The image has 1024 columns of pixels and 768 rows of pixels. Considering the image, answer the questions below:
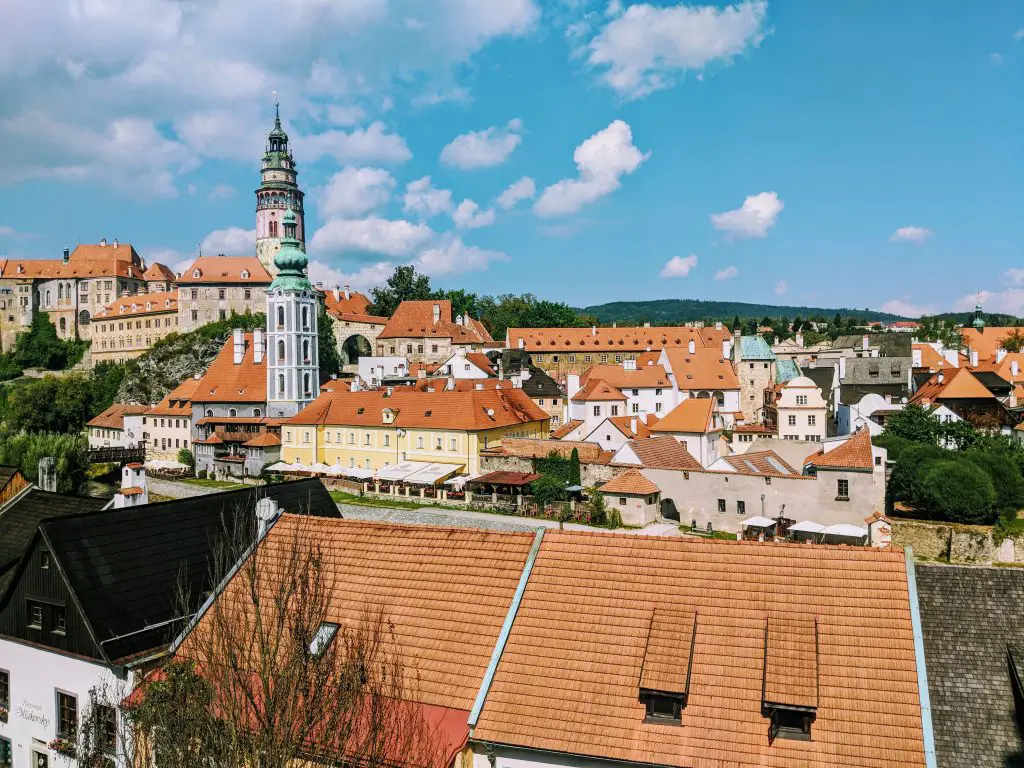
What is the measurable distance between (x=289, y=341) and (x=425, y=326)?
89.7 ft

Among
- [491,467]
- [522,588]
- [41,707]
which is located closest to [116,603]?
[41,707]

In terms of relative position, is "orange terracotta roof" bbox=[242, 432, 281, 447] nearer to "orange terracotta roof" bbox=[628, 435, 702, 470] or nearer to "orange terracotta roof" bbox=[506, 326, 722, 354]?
"orange terracotta roof" bbox=[628, 435, 702, 470]

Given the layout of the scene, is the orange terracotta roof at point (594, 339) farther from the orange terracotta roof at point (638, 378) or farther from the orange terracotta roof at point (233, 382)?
the orange terracotta roof at point (233, 382)

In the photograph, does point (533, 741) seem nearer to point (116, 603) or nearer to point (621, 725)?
point (621, 725)

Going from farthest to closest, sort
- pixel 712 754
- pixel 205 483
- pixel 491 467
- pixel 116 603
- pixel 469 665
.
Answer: pixel 205 483 → pixel 491 467 → pixel 116 603 → pixel 469 665 → pixel 712 754

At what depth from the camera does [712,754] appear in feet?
30.7

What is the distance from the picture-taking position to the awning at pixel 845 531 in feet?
105

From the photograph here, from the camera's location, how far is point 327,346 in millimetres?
88500

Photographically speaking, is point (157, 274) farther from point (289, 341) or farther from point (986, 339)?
point (986, 339)

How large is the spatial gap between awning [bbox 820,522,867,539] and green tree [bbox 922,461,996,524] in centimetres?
491

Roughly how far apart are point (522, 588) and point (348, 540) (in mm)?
3902

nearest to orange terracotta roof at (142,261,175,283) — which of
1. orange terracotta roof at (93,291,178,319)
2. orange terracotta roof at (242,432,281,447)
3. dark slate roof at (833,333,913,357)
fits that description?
orange terracotta roof at (93,291,178,319)

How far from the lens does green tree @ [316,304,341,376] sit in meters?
86.1

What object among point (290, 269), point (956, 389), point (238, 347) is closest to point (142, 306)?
point (238, 347)
